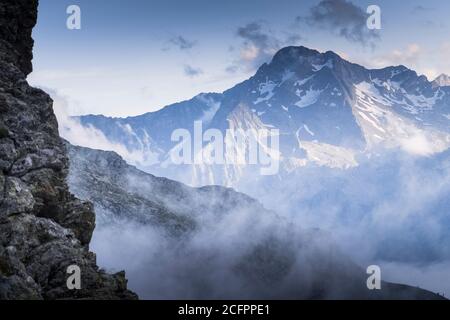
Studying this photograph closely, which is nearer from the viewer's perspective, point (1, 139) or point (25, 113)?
point (1, 139)

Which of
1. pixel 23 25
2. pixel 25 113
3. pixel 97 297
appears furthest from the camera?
pixel 23 25

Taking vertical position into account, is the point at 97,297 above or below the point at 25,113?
below

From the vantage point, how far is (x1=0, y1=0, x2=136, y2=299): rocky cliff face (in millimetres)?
50219

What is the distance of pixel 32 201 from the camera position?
2158 inches

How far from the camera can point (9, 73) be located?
6369 cm

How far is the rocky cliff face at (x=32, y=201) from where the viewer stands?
165ft
